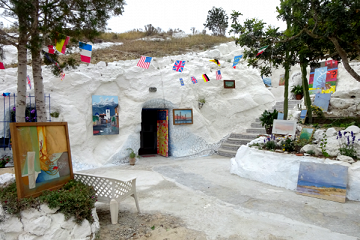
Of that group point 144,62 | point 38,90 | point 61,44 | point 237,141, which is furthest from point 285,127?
point 38,90

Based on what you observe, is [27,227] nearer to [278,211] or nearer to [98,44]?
[278,211]

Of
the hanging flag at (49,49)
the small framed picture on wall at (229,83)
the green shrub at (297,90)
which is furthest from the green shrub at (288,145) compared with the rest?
the green shrub at (297,90)

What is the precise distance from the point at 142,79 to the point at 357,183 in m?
7.32

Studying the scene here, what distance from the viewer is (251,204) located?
452 cm

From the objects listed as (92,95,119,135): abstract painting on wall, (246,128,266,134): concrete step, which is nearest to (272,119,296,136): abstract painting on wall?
(246,128,266,134): concrete step

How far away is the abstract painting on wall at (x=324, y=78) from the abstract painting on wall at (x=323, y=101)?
3.96 m

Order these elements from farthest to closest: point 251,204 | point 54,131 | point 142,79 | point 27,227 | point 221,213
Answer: point 142,79
point 251,204
point 221,213
point 54,131
point 27,227

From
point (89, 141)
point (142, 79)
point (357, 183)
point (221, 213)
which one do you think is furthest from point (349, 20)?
point (89, 141)

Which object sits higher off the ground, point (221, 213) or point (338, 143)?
point (338, 143)

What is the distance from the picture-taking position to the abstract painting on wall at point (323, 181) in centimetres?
467

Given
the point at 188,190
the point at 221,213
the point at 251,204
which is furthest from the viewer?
the point at 188,190

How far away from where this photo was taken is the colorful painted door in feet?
32.1

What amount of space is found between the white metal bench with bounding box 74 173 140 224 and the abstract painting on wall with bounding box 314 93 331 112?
307 inches

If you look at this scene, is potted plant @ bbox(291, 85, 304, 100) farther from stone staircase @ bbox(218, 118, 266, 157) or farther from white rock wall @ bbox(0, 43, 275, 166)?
stone staircase @ bbox(218, 118, 266, 157)
